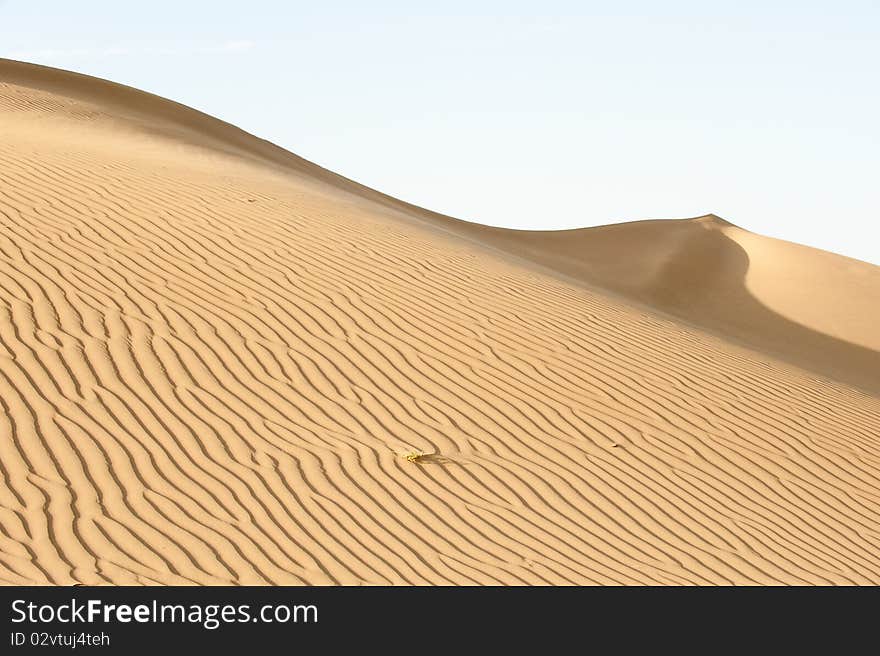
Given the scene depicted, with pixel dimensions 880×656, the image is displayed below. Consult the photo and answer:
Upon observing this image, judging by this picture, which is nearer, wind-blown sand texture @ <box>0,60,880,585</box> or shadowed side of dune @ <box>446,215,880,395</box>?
wind-blown sand texture @ <box>0,60,880,585</box>

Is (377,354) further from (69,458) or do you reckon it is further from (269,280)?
(69,458)

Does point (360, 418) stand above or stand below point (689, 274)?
below

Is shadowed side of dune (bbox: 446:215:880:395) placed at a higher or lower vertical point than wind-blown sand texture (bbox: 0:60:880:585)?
higher

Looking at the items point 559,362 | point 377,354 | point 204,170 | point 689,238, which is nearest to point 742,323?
point 689,238

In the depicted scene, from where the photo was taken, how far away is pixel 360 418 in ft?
26.5

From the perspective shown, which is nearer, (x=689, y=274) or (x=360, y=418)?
(x=360, y=418)

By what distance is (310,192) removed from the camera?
1661cm

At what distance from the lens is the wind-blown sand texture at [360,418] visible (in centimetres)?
628

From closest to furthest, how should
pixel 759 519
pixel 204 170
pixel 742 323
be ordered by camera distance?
pixel 759 519, pixel 204 170, pixel 742 323

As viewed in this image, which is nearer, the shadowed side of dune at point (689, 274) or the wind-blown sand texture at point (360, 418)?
A: the wind-blown sand texture at point (360, 418)

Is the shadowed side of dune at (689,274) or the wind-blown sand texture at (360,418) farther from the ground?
the shadowed side of dune at (689,274)

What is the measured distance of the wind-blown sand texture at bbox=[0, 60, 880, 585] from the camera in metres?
6.28
